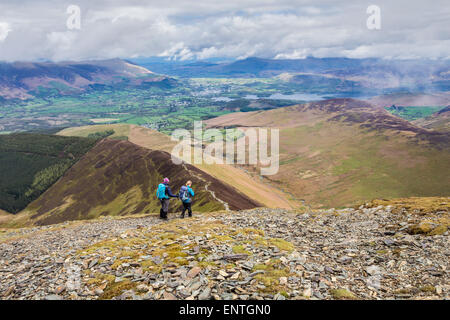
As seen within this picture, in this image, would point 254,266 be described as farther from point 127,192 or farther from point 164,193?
point 127,192

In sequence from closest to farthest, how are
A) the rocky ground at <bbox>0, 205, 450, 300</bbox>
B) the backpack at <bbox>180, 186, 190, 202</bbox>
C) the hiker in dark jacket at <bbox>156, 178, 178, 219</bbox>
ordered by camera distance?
the rocky ground at <bbox>0, 205, 450, 300</bbox>
the backpack at <bbox>180, 186, 190, 202</bbox>
the hiker in dark jacket at <bbox>156, 178, 178, 219</bbox>

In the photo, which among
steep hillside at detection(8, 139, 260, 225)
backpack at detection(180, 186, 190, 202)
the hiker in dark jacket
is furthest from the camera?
steep hillside at detection(8, 139, 260, 225)

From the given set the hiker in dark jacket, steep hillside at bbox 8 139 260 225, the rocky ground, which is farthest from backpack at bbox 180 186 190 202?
steep hillside at bbox 8 139 260 225

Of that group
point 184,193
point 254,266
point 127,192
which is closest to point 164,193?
point 184,193

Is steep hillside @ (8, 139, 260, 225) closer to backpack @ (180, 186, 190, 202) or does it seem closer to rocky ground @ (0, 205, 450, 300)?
backpack @ (180, 186, 190, 202)

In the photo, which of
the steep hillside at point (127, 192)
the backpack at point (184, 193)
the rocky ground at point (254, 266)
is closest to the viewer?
the rocky ground at point (254, 266)

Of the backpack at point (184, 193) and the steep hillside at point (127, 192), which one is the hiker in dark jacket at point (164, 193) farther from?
the steep hillside at point (127, 192)

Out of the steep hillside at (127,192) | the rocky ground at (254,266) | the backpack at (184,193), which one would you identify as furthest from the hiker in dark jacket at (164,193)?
the steep hillside at (127,192)
